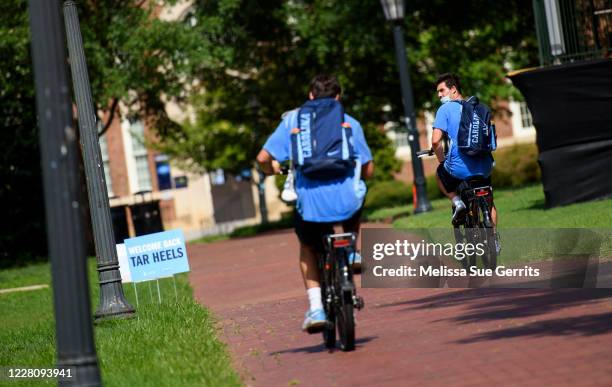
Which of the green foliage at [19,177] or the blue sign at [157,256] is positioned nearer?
the blue sign at [157,256]

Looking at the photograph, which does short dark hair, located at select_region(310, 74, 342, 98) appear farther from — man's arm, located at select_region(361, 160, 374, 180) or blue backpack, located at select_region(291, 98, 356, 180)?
man's arm, located at select_region(361, 160, 374, 180)

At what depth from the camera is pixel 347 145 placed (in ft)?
27.7

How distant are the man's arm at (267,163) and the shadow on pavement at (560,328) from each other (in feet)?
5.40

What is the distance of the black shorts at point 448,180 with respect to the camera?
12078mm

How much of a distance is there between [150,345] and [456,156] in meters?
3.49

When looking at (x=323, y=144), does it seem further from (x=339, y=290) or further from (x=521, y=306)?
(x=521, y=306)

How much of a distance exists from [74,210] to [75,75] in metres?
6.82

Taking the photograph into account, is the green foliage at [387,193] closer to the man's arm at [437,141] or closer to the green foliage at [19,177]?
the green foliage at [19,177]

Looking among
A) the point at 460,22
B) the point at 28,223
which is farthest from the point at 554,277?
the point at 28,223

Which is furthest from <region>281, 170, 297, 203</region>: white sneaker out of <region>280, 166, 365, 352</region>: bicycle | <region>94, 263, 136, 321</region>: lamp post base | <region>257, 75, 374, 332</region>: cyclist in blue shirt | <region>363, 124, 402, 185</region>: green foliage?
<region>363, 124, 402, 185</region>: green foliage

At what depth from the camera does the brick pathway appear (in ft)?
23.3

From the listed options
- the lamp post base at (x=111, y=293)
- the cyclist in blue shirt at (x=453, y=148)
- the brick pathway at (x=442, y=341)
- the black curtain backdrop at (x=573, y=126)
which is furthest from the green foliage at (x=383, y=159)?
the brick pathway at (x=442, y=341)

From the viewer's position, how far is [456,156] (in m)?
11.9

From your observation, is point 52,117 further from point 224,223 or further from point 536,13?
point 224,223
